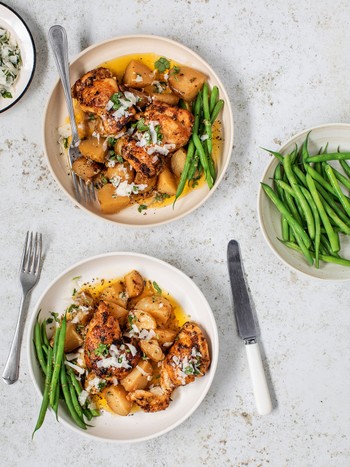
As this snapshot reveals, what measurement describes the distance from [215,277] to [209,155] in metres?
0.73

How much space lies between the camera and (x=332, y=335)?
3205mm

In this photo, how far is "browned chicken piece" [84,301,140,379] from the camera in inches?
112

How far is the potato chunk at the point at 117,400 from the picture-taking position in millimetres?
2943

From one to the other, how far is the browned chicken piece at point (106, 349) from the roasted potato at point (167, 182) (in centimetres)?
74

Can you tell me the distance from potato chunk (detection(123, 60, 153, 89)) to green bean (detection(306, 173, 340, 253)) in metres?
1.05

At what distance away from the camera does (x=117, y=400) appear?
2943 mm

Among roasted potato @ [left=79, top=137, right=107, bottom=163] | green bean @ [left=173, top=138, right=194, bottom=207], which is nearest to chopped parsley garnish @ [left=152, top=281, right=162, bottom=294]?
green bean @ [left=173, top=138, right=194, bottom=207]

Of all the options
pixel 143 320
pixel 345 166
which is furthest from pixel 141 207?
pixel 345 166

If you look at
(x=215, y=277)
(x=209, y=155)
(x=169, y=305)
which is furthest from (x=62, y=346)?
(x=209, y=155)

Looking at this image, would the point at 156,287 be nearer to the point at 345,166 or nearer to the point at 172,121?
the point at 172,121

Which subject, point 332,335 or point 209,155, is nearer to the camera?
point 209,155

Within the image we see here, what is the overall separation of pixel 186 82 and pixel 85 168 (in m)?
0.74

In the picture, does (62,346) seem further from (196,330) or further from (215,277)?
(215,277)

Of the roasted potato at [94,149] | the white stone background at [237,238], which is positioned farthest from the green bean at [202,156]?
the roasted potato at [94,149]
